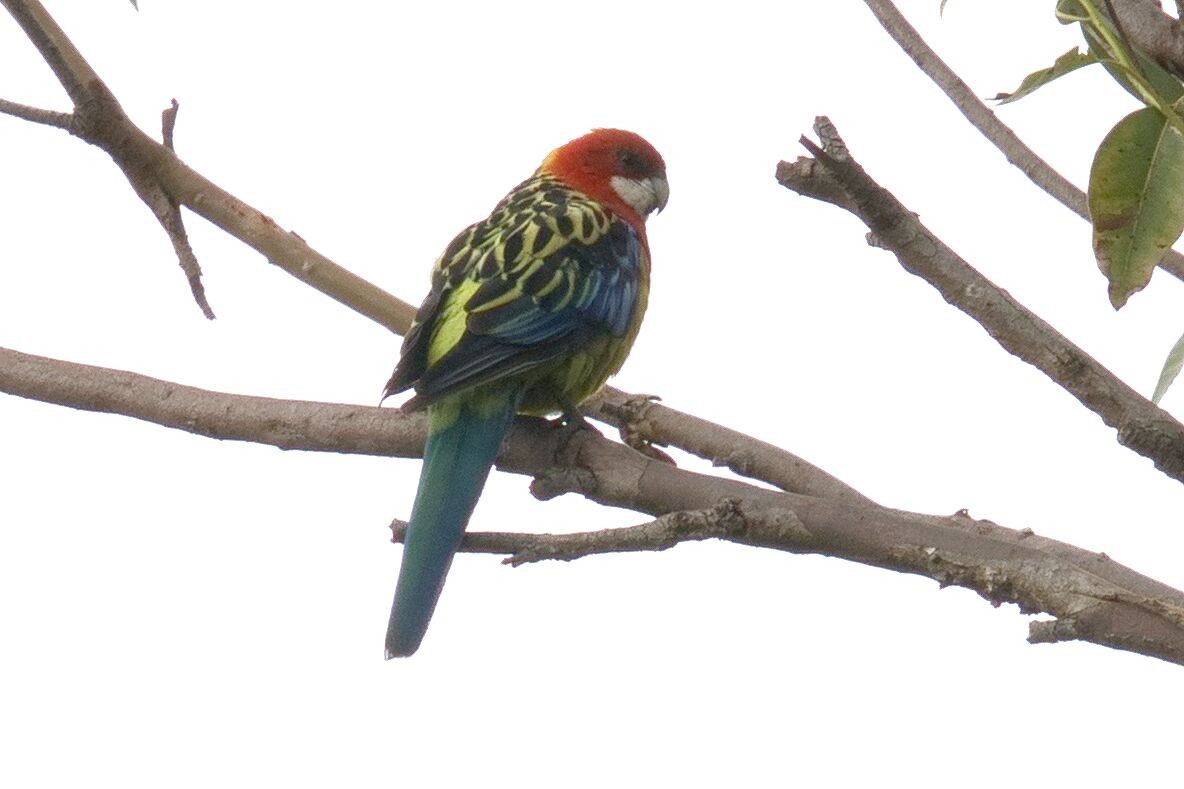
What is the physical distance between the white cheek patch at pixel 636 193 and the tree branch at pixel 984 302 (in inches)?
111

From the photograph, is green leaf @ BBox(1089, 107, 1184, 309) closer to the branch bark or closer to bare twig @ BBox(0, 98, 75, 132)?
the branch bark

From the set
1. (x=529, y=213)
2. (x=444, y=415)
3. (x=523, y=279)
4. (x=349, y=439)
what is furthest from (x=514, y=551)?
(x=529, y=213)

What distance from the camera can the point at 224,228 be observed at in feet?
11.7

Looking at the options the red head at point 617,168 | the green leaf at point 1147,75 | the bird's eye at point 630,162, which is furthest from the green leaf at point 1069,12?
the bird's eye at point 630,162

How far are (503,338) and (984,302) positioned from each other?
1708 mm

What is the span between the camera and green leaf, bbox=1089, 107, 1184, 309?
8.05 ft

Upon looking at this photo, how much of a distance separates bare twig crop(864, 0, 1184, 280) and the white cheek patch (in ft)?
6.94

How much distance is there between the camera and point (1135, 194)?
8.12ft

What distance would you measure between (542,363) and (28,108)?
1368 mm

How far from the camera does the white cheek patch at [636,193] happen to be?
5.04 m

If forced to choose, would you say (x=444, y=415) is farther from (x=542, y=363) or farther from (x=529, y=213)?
(x=529, y=213)

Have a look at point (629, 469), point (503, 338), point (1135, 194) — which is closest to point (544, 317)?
point (503, 338)

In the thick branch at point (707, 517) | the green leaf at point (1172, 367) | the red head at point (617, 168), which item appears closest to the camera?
the thick branch at point (707, 517)

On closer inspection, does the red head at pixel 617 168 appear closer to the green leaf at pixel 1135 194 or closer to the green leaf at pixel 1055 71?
the green leaf at pixel 1055 71
